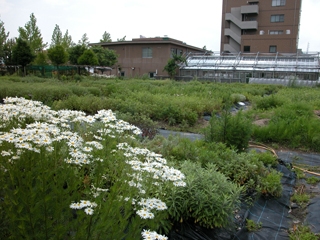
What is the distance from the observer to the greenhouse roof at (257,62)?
30.4 m

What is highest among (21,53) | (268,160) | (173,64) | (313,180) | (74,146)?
(21,53)

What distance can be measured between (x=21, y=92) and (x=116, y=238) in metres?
9.92

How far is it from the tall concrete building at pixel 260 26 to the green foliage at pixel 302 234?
42.1m

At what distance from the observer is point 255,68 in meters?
31.8

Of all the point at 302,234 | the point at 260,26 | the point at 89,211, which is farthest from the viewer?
the point at 260,26

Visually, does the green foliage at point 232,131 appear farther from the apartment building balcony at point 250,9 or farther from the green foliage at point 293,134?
the apartment building balcony at point 250,9

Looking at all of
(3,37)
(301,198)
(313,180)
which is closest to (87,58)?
(3,37)

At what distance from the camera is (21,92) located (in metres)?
10.5

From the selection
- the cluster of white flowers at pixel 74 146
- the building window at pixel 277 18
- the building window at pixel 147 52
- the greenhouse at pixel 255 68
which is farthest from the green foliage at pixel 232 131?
the building window at pixel 277 18

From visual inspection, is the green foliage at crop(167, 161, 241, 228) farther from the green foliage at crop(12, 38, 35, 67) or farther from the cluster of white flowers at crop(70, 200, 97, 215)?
the green foliage at crop(12, 38, 35, 67)

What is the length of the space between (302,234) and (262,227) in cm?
49

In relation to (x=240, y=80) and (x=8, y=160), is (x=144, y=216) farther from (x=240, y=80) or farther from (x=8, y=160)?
(x=240, y=80)

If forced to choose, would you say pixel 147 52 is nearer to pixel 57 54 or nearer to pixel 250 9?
pixel 57 54

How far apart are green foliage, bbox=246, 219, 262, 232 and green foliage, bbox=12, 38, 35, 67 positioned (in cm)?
2652
